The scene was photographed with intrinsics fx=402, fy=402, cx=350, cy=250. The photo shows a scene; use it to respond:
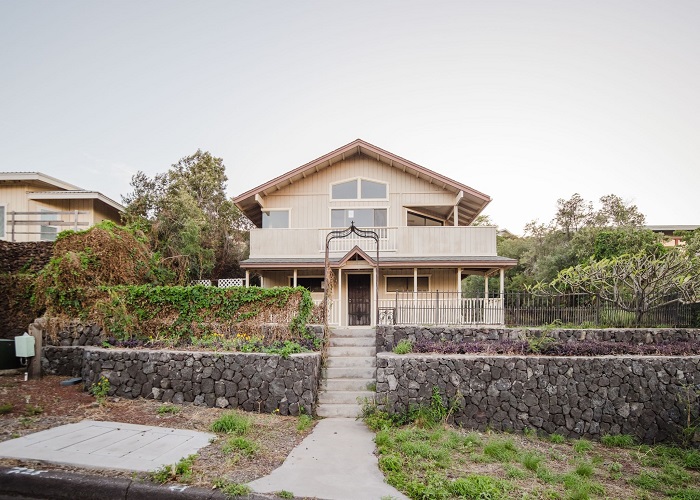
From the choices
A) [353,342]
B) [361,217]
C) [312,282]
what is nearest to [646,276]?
[353,342]

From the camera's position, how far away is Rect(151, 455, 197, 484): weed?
4.64 meters

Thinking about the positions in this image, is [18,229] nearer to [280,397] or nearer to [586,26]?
[280,397]

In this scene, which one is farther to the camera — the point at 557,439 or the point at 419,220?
the point at 419,220

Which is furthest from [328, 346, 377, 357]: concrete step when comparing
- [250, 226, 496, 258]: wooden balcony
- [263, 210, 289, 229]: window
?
[263, 210, 289, 229]: window

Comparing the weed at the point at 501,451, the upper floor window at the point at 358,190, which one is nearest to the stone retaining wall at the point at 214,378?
the weed at the point at 501,451

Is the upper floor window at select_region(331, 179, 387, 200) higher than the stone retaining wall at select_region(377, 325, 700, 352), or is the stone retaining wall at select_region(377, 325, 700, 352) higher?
the upper floor window at select_region(331, 179, 387, 200)

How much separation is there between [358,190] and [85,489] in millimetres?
15794

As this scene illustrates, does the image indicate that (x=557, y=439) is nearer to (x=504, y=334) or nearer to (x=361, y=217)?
(x=504, y=334)

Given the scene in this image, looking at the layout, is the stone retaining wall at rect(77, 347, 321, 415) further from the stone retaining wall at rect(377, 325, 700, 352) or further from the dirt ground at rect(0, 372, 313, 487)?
the stone retaining wall at rect(377, 325, 700, 352)

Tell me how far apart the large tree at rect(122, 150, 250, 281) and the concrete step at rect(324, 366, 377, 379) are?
13281 mm

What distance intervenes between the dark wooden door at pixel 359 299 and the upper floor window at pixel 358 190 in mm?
3726

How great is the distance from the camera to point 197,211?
24.0m

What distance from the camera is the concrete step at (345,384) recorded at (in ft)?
30.7

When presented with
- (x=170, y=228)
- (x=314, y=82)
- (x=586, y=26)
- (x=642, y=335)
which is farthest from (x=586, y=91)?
(x=170, y=228)
